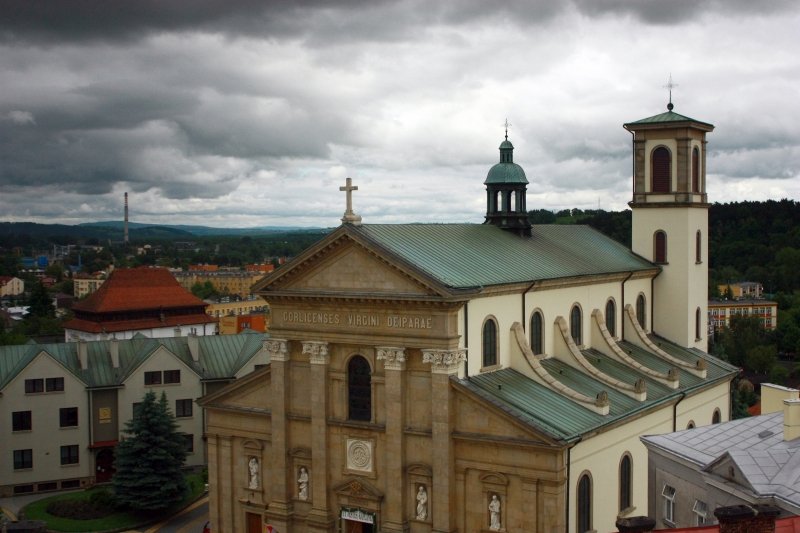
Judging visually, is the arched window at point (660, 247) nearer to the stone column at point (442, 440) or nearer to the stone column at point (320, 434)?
the stone column at point (442, 440)

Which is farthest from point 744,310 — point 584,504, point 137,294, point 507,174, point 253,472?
point 253,472

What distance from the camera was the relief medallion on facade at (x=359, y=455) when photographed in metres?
36.8

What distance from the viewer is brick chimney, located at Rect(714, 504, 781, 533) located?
20.2m

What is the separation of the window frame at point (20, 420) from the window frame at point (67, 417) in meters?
1.67

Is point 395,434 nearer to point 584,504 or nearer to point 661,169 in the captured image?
point 584,504

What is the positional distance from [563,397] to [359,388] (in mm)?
8775

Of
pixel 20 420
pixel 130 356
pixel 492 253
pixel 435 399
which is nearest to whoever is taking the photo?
pixel 435 399

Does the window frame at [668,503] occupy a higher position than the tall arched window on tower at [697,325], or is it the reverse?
the tall arched window on tower at [697,325]

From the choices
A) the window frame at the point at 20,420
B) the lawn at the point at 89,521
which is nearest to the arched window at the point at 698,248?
the lawn at the point at 89,521

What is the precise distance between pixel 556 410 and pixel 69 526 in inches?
1080

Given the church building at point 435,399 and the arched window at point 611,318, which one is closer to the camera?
the church building at point 435,399

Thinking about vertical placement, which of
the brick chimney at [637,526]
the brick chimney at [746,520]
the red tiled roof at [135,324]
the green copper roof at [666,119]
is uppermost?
the green copper roof at [666,119]

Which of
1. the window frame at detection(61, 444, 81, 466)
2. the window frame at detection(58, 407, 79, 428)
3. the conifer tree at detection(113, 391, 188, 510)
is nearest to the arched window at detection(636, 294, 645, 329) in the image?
the conifer tree at detection(113, 391, 188, 510)

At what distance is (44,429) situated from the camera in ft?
179
